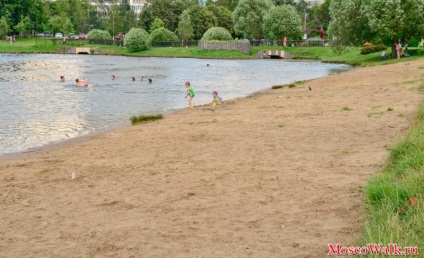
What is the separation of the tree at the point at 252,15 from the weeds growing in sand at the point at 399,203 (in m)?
105

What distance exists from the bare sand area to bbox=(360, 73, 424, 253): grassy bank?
443 mm

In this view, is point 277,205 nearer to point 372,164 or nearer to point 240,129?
point 372,164

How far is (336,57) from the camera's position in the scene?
262 ft

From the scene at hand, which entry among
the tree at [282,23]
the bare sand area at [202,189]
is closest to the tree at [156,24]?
the tree at [282,23]

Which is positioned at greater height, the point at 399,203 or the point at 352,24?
the point at 352,24

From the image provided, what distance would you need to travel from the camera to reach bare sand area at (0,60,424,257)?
7.97 metres

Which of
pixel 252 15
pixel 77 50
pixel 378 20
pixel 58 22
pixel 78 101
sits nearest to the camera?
pixel 78 101

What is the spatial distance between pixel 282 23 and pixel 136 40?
94.4 feet

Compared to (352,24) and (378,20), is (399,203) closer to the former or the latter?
(378,20)

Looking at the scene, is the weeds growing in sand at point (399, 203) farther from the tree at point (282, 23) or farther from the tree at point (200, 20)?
the tree at point (200, 20)

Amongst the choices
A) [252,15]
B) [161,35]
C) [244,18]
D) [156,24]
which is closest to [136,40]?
[161,35]

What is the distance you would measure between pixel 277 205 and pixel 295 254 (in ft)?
7.24

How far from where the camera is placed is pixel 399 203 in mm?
7734

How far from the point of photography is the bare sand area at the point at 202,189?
7.97 metres
